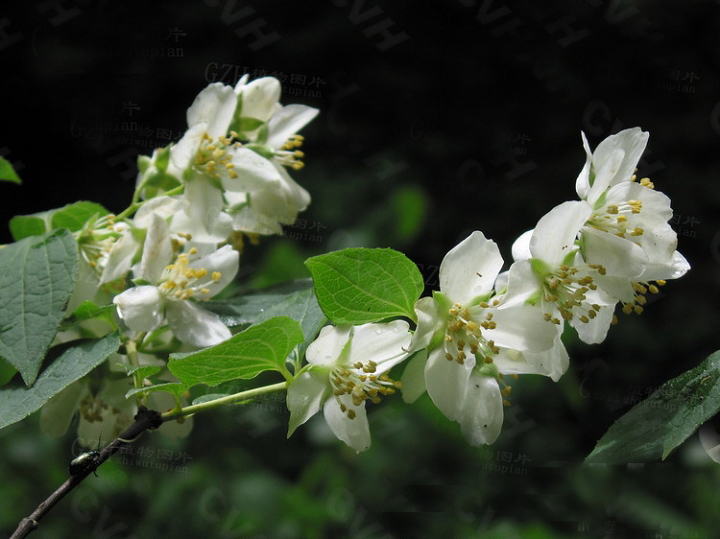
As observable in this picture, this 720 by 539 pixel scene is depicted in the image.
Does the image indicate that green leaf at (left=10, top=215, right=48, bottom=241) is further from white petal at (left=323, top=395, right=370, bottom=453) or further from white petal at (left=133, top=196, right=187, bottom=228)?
white petal at (left=323, top=395, right=370, bottom=453)

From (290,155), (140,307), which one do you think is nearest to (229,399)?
(140,307)

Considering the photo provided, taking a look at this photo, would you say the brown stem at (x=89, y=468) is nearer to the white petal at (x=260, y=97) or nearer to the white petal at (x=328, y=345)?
the white petal at (x=328, y=345)

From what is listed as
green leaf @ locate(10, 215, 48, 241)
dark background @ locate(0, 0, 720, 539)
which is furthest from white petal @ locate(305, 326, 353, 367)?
dark background @ locate(0, 0, 720, 539)

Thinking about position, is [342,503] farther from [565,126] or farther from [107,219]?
[565,126]

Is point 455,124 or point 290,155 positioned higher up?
point 290,155

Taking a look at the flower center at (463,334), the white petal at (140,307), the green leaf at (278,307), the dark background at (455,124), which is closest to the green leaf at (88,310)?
the white petal at (140,307)

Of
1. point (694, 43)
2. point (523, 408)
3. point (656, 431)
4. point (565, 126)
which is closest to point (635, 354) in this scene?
point (523, 408)

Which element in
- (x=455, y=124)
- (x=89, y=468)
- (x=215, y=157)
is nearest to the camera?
(x=89, y=468)

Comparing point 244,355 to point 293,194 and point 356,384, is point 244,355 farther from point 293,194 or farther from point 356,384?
point 293,194
